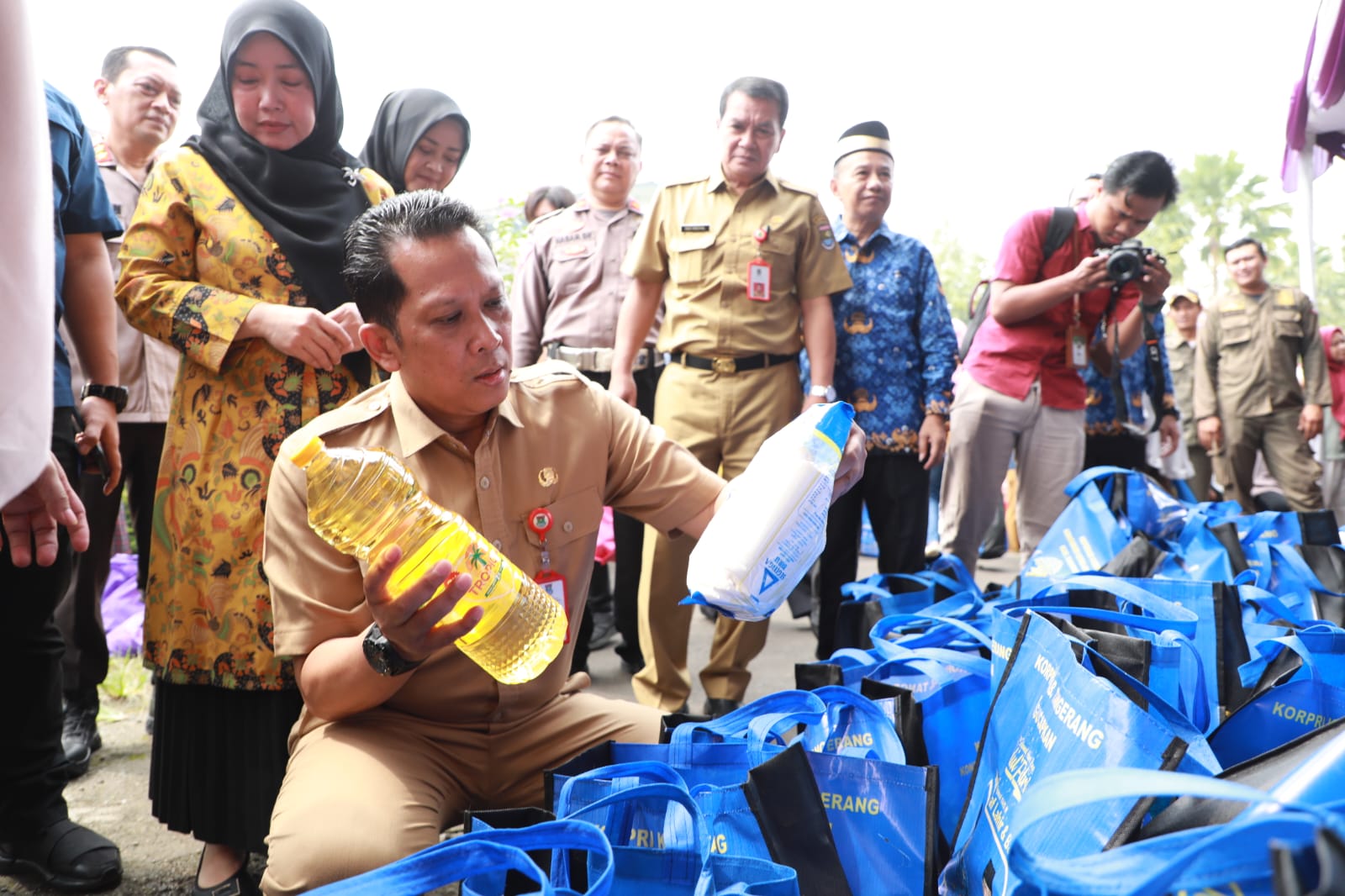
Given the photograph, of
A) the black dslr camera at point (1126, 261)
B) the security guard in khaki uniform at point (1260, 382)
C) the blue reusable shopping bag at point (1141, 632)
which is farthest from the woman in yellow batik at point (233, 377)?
the security guard in khaki uniform at point (1260, 382)

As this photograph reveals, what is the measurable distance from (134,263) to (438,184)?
120cm

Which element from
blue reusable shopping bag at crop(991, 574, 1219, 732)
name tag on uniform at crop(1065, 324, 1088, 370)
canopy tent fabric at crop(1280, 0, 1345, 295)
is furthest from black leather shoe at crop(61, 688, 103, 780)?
canopy tent fabric at crop(1280, 0, 1345, 295)

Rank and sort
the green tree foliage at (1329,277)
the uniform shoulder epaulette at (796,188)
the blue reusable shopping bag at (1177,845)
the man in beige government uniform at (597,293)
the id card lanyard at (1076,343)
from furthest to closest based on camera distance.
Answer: the green tree foliage at (1329,277) < the man in beige government uniform at (597,293) < the id card lanyard at (1076,343) < the uniform shoulder epaulette at (796,188) < the blue reusable shopping bag at (1177,845)

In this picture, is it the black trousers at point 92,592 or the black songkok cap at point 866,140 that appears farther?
the black songkok cap at point 866,140

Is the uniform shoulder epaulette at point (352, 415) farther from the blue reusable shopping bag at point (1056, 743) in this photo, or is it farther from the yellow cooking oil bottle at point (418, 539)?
the blue reusable shopping bag at point (1056, 743)

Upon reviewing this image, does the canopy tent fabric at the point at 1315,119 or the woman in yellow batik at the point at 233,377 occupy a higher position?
the canopy tent fabric at the point at 1315,119

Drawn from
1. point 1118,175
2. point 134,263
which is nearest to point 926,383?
point 1118,175

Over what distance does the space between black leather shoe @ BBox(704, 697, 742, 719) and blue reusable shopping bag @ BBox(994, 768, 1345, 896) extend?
2.30 m

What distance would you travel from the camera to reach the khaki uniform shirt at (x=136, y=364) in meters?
3.00

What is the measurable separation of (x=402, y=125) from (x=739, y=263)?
1.09 m

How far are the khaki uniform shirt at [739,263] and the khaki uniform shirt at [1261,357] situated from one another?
4.12 m

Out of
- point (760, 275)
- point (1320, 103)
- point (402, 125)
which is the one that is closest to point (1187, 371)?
point (1320, 103)

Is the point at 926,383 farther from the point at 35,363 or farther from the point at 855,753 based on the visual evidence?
the point at 35,363

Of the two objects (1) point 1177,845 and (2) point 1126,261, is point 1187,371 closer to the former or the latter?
(2) point 1126,261
